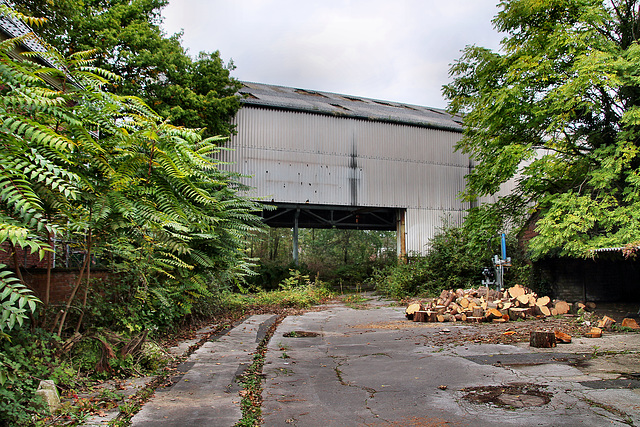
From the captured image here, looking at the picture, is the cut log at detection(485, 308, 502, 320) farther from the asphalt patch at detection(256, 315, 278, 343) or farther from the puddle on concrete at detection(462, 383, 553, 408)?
the puddle on concrete at detection(462, 383, 553, 408)

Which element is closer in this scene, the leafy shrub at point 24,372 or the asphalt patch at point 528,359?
the leafy shrub at point 24,372

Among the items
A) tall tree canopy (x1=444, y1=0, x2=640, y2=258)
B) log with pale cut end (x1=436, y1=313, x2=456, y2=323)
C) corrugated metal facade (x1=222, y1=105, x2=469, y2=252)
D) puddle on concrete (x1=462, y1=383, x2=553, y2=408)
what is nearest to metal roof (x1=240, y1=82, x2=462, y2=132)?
corrugated metal facade (x1=222, y1=105, x2=469, y2=252)

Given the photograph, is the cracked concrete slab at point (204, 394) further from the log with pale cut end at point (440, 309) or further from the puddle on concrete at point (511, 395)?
the log with pale cut end at point (440, 309)

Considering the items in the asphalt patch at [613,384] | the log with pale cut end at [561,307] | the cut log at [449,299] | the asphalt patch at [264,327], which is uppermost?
the cut log at [449,299]

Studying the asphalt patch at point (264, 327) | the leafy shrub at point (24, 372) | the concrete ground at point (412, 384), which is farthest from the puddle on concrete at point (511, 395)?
the asphalt patch at point (264, 327)

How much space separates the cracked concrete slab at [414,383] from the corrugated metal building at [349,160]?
36.5 ft

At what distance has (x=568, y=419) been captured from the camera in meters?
3.62

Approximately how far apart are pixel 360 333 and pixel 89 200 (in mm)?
6300

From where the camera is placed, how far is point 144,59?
15.8m

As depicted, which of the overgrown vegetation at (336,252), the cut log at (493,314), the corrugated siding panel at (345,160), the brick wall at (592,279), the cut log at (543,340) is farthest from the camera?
the overgrown vegetation at (336,252)

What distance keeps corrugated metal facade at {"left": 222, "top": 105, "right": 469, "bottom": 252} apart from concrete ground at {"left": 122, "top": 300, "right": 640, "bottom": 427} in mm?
11176

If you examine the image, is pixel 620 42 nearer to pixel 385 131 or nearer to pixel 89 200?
pixel 385 131

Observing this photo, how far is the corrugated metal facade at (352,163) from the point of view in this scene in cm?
1819

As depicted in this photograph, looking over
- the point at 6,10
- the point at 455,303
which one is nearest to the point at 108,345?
the point at 6,10
